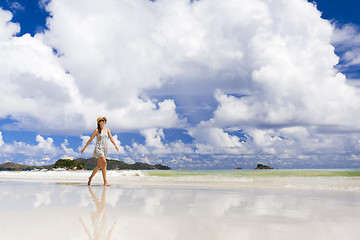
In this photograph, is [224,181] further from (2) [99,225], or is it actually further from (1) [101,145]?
(2) [99,225]

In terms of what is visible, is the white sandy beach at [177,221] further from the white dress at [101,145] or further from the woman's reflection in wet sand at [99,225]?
the white dress at [101,145]

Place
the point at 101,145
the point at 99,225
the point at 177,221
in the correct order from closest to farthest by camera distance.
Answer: the point at 99,225 → the point at 177,221 → the point at 101,145

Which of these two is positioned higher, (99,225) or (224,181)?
(224,181)

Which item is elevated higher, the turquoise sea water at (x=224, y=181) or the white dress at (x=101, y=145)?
the white dress at (x=101, y=145)

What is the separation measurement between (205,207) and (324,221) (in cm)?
235

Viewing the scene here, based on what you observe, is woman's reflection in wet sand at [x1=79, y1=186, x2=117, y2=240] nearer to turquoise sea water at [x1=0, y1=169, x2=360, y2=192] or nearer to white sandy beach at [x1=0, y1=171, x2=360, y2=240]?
white sandy beach at [x1=0, y1=171, x2=360, y2=240]

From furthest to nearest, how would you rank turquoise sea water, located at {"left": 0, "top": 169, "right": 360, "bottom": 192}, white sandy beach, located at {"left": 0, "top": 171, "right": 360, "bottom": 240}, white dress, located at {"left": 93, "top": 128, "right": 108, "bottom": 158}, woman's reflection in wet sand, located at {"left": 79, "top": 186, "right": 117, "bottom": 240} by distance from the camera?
turquoise sea water, located at {"left": 0, "top": 169, "right": 360, "bottom": 192}
white dress, located at {"left": 93, "top": 128, "right": 108, "bottom": 158}
white sandy beach, located at {"left": 0, "top": 171, "right": 360, "bottom": 240}
woman's reflection in wet sand, located at {"left": 79, "top": 186, "right": 117, "bottom": 240}

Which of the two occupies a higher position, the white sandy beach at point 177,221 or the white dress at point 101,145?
the white dress at point 101,145

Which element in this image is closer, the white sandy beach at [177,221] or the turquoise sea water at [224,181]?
the white sandy beach at [177,221]

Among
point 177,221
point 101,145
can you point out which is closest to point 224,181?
point 101,145

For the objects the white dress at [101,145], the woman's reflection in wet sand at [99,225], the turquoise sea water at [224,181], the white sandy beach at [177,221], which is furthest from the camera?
the turquoise sea water at [224,181]

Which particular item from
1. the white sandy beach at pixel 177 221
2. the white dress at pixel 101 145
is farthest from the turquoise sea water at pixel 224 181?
the white sandy beach at pixel 177 221

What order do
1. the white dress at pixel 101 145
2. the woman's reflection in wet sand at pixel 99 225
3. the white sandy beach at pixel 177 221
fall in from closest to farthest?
the woman's reflection in wet sand at pixel 99 225, the white sandy beach at pixel 177 221, the white dress at pixel 101 145

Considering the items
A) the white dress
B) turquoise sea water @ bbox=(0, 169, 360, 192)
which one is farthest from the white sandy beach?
turquoise sea water @ bbox=(0, 169, 360, 192)
